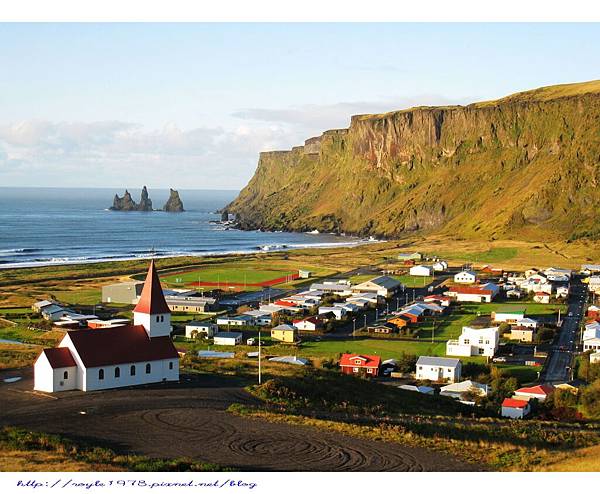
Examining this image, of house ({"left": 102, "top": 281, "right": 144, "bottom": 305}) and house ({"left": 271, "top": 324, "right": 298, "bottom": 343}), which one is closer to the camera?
house ({"left": 271, "top": 324, "right": 298, "bottom": 343})

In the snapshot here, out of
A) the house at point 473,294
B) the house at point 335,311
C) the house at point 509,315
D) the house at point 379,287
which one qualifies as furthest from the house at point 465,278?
the house at point 335,311

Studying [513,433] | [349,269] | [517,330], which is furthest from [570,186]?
[513,433]

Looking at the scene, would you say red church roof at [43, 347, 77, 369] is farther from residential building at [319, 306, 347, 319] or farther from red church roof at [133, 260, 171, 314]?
residential building at [319, 306, 347, 319]

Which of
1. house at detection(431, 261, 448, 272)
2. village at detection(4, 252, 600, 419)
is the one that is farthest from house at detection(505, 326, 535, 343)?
house at detection(431, 261, 448, 272)

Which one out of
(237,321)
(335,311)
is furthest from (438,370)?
(237,321)

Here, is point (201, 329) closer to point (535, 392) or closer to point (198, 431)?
point (535, 392)

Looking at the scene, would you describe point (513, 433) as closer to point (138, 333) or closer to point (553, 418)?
point (553, 418)

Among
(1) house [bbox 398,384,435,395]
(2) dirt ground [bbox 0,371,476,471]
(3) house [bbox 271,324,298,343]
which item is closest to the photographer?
(2) dirt ground [bbox 0,371,476,471]
